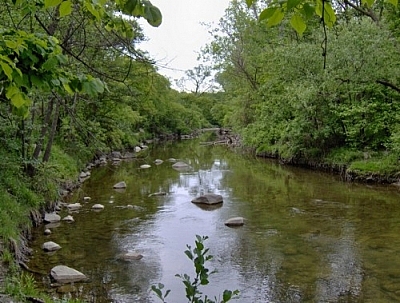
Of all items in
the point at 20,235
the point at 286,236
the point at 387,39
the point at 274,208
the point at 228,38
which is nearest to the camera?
the point at 20,235

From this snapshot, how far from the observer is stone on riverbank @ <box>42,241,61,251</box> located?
9820 mm

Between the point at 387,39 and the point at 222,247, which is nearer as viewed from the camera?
the point at 222,247

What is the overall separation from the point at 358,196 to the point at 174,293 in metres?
10.3

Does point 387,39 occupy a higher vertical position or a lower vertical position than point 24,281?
higher

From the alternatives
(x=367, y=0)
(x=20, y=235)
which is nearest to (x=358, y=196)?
(x=20, y=235)

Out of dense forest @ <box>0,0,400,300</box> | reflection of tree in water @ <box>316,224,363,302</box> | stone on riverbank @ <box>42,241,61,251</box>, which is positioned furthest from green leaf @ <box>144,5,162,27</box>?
stone on riverbank @ <box>42,241,61,251</box>

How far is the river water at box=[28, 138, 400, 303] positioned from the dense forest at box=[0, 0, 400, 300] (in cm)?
160

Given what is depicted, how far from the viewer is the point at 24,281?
7520mm

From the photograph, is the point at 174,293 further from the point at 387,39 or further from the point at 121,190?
the point at 387,39

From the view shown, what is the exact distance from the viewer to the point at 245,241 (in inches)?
420

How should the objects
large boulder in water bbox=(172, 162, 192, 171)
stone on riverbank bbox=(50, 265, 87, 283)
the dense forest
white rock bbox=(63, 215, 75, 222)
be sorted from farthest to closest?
large boulder in water bbox=(172, 162, 192, 171) < white rock bbox=(63, 215, 75, 222) < stone on riverbank bbox=(50, 265, 87, 283) < the dense forest

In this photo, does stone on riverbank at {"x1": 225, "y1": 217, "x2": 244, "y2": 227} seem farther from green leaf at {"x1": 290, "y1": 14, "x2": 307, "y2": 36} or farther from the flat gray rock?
green leaf at {"x1": 290, "y1": 14, "x2": 307, "y2": 36}

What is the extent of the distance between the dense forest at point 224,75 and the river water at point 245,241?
1.60 m

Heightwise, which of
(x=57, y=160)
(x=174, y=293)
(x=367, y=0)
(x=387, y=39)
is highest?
(x=387, y=39)
